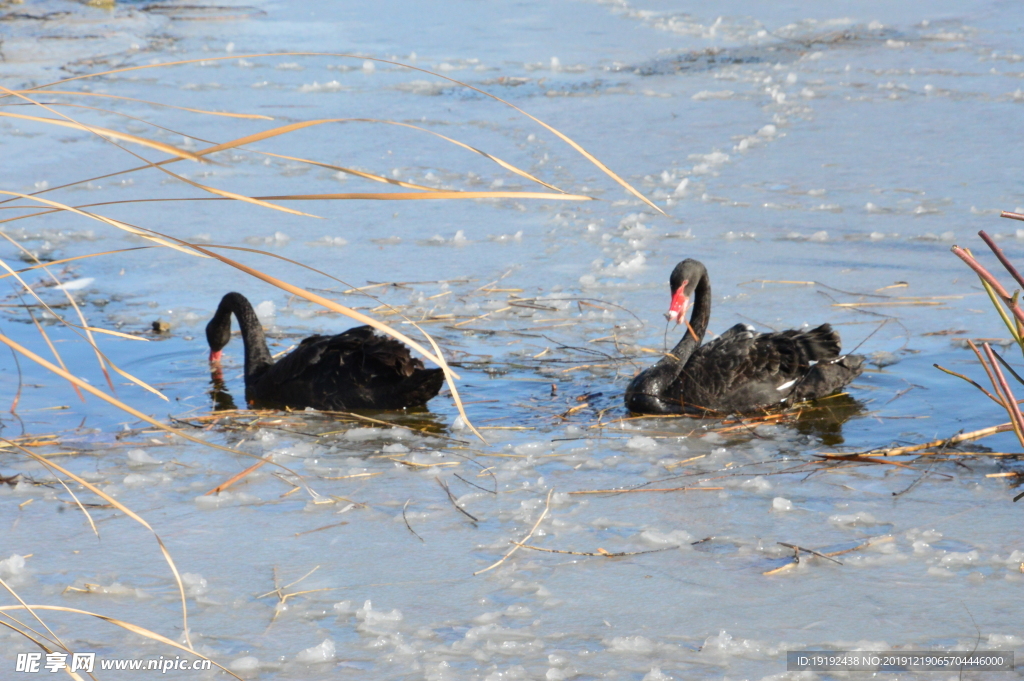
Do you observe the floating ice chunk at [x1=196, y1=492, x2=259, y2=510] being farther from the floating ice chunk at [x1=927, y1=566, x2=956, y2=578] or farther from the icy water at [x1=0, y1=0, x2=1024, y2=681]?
the floating ice chunk at [x1=927, y1=566, x2=956, y2=578]

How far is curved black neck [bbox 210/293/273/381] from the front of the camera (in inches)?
205

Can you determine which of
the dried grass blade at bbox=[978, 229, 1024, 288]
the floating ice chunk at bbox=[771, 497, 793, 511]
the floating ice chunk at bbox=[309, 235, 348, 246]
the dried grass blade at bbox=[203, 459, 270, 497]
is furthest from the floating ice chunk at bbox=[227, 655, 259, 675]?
the floating ice chunk at bbox=[309, 235, 348, 246]

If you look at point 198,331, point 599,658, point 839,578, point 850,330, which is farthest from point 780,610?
point 198,331

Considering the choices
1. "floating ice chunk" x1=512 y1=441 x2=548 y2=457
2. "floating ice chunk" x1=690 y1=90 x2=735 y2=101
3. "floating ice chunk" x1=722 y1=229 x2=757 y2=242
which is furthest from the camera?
"floating ice chunk" x1=690 y1=90 x2=735 y2=101

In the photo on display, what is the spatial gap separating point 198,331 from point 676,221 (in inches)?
131

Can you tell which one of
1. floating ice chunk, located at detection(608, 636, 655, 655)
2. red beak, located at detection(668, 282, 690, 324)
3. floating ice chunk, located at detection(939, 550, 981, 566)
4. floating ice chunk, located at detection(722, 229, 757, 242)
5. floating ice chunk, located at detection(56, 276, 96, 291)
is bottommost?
floating ice chunk, located at detection(608, 636, 655, 655)

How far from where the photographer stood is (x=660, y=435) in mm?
4402

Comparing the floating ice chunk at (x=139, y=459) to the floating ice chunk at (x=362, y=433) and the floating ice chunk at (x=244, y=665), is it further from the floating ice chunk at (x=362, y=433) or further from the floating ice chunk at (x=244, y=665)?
the floating ice chunk at (x=244, y=665)

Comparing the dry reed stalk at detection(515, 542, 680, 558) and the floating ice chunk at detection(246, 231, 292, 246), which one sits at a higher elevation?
the floating ice chunk at detection(246, 231, 292, 246)

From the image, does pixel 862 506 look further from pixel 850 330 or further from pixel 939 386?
pixel 850 330

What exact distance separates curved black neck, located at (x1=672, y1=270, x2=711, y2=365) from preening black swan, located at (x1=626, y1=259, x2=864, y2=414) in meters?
0.06

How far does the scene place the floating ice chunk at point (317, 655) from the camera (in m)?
2.63

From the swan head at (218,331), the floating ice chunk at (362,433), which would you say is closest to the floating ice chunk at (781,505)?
the floating ice chunk at (362,433)

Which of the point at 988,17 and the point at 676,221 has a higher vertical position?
the point at 988,17
